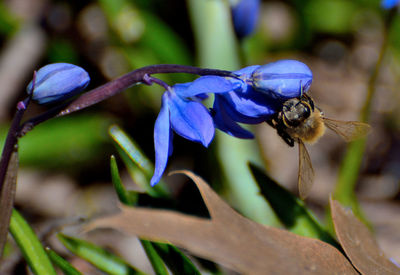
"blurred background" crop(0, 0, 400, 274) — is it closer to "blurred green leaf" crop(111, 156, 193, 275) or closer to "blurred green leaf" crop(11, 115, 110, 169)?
"blurred green leaf" crop(11, 115, 110, 169)

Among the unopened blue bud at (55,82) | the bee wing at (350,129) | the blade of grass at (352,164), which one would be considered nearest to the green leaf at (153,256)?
the unopened blue bud at (55,82)

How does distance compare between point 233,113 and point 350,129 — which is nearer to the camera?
point 233,113

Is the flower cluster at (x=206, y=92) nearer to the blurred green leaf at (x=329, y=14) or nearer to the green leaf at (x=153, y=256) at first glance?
the green leaf at (x=153, y=256)

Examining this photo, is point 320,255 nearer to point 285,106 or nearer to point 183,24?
point 285,106

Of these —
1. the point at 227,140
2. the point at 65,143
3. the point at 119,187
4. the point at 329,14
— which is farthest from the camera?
the point at 329,14

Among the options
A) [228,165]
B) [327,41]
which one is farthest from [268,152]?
[327,41]

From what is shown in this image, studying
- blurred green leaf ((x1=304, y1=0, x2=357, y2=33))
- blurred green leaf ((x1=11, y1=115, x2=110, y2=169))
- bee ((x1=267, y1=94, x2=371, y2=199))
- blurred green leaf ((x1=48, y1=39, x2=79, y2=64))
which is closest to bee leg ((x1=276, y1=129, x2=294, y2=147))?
bee ((x1=267, y1=94, x2=371, y2=199))

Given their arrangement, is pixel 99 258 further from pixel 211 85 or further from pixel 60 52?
pixel 60 52

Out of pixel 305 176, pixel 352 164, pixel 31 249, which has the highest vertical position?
pixel 305 176

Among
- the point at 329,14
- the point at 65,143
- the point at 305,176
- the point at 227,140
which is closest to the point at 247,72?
the point at 305,176
